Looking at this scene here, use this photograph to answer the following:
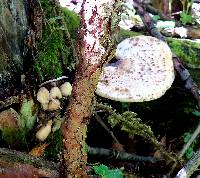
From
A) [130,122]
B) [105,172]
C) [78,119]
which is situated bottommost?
[105,172]

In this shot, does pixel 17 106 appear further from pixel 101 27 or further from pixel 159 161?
pixel 159 161

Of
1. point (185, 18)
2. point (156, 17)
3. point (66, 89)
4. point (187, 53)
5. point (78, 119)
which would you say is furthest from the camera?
point (185, 18)

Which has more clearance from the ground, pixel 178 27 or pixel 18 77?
A: pixel 18 77

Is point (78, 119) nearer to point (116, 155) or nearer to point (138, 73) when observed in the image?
point (138, 73)

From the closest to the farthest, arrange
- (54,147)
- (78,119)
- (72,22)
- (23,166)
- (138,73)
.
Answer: (78,119) < (23,166) < (54,147) < (138,73) < (72,22)

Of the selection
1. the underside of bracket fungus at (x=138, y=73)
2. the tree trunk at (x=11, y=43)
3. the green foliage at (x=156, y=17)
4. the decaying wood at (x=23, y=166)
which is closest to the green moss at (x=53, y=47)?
the tree trunk at (x=11, y=43)

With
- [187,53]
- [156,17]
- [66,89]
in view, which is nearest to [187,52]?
[187,53]

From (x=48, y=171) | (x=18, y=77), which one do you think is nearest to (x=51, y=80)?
(x=18, y=77)

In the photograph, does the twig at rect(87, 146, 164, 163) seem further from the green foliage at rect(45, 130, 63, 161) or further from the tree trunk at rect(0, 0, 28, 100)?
the tree trunk at rect(0, 0, 28, 100)

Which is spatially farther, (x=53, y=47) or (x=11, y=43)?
(x=53, y=47)
